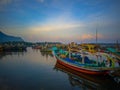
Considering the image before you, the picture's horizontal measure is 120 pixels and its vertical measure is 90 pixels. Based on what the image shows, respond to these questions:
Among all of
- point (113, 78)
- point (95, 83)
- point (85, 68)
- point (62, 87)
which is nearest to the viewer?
point (62, 87)

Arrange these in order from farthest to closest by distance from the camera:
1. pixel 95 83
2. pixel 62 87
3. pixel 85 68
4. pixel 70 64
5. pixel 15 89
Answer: pixel 70 64 → pixel 85 68 → pixel 95 83 → pixel 62 87 → pixel 15 89

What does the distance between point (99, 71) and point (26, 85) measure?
707 centimetres

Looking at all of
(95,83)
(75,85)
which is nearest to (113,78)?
(95,83)

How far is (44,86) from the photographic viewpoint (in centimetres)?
981

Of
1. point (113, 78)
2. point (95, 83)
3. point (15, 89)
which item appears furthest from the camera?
point (113, 78)

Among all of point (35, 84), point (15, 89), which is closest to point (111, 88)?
point (35, 84)

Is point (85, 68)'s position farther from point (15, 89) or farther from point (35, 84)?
point (15, 89)

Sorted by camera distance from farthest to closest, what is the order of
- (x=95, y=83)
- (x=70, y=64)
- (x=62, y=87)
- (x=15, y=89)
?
(x=70, y=64) < (x=95, y=83) < (x=62, y=87) < (x=15, y=89)

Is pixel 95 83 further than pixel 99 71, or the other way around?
pixel 99 71

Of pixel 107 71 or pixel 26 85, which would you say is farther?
pixel 107 71

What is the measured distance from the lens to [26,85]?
9.91 m

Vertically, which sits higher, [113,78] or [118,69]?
[118,69]

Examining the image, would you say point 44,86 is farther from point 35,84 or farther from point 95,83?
point 95,83

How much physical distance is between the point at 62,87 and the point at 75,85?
126 centimetres
